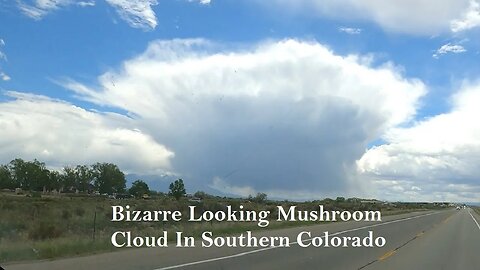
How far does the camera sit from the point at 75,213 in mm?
40094

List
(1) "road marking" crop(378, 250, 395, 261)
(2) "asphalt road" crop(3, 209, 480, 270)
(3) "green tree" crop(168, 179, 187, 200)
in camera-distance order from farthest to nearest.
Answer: (3) "green tree" crop(168, 179, 187, 200), (1) "road marking" crop(378, 250, 395, 261), (2) "asphalt road" crop(3, 209, 480, 270)

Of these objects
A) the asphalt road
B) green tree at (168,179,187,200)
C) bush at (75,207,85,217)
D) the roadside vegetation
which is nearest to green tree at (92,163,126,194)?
the roadside vegetation

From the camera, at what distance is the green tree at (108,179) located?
128375 mm

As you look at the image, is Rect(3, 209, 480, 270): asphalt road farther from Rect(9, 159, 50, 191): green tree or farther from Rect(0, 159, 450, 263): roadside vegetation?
Rect(9, 159, 50, 191): green tree

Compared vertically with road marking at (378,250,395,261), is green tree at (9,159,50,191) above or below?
above

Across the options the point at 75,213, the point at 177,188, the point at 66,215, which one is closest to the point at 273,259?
the point at 66,215

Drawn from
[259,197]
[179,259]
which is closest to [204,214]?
[179,259]

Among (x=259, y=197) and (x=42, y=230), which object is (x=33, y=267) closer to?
(x=42, y=230)

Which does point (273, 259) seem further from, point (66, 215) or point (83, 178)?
point (83, 178)

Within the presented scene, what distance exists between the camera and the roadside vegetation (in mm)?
17766

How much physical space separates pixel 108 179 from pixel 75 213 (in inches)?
3575

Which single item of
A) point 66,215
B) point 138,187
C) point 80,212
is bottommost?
point 66,215

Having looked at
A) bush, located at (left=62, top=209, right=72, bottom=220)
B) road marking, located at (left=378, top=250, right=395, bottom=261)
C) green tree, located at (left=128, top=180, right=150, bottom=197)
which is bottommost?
road marking, located at (left=378, top=250, right=395, bottom=261)

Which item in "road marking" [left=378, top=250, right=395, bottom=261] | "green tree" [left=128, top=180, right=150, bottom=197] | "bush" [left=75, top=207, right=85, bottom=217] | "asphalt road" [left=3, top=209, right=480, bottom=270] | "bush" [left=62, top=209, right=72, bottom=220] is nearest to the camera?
"asphalt road" [left=3, top=209, right=480, bottom=270]
